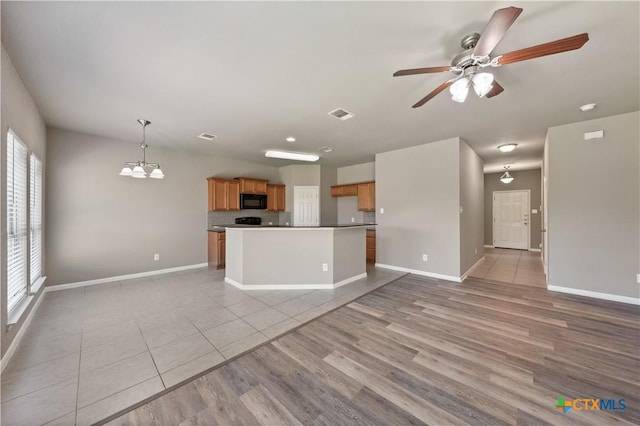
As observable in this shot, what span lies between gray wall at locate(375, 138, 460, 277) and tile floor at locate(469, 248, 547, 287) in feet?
3.33

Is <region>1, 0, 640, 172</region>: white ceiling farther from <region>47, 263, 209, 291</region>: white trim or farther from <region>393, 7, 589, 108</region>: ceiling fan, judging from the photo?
<region>47, 263, 209, 291</region>: white trim

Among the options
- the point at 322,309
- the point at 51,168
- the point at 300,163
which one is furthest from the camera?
the point at 300,163

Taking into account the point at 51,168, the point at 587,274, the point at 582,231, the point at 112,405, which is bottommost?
the point at 112,405

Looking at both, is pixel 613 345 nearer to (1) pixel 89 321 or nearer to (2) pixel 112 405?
(2) pixel 112 405

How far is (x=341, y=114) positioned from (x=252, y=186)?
3631mm

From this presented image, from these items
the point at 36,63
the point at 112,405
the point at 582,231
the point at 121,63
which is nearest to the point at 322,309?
the point at 112,405

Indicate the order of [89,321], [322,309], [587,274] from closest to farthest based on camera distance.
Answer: [89,321]
[322,309]
[587,274]

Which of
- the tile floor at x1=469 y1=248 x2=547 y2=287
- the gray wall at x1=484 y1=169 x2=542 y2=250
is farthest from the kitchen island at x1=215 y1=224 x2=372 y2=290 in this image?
the gray wall at x1=484 y1=169 x2=542 y2=250

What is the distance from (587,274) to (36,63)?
7136 mm

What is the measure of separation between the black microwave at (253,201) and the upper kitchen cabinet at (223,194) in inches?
4.8

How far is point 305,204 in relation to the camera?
6859 mm

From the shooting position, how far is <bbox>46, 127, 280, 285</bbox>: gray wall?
3.93 m

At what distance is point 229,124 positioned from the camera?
3658 millimetres

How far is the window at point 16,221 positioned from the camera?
226cm
